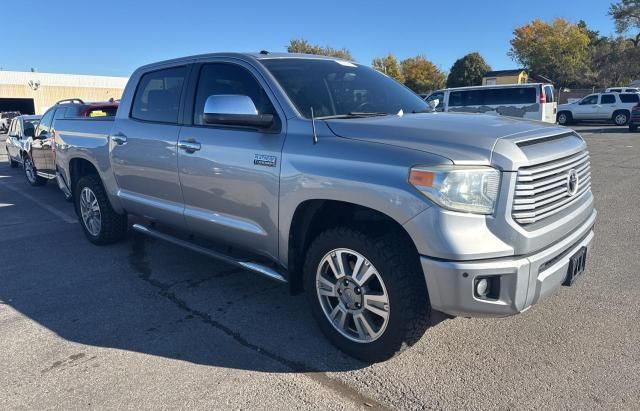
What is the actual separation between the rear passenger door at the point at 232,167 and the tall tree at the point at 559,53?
194 feet

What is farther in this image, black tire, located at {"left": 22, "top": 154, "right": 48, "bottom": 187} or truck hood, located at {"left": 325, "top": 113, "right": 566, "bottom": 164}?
black tire, located at {"left": 22, "top": 154, "right": 48, "bottom": 187}

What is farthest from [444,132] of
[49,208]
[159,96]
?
[49,208]

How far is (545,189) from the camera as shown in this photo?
2838 millimetres

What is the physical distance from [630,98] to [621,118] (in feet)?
3.68

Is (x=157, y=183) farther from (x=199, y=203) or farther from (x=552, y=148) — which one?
(x=552, y=148)

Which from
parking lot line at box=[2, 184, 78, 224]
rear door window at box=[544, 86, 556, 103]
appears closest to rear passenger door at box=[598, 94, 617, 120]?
rear door window at box=[544, 86, 556, 103]

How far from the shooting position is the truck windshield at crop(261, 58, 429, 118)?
3670 millimetres

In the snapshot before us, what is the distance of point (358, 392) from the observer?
2.89 metres

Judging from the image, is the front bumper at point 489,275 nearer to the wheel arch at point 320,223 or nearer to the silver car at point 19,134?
the wheel arch at point 320,223

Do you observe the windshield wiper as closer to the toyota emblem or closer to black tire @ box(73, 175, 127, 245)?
the toyota emblem

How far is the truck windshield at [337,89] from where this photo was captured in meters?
3.67

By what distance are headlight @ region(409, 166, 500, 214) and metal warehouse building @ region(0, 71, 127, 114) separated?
5099 cm

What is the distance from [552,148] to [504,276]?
89 cm

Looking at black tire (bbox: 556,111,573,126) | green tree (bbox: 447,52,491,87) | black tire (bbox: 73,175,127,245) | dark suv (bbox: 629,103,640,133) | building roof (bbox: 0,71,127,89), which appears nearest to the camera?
black tire (bbox: 73,175,127,245)
